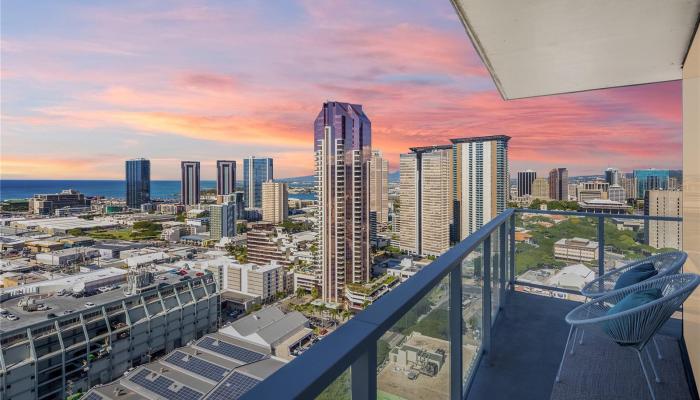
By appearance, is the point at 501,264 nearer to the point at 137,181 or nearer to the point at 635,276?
the point at 635,276

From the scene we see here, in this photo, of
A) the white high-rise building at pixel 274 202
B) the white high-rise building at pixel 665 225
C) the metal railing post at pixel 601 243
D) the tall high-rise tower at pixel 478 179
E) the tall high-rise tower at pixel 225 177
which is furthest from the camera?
the tall high-rise tower at pixel 225 177

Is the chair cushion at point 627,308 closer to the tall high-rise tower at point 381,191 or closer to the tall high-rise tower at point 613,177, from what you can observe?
the tall high-rise tower at point 613,177

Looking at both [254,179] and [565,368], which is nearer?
[565,368]

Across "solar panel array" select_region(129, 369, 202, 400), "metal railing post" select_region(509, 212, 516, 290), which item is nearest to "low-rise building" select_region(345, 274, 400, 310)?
"solar panel array" select_region(129, 369, 202, 400)

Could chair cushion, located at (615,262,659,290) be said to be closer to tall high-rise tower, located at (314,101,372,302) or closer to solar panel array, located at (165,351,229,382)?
solar panel array, located at (165,351,229,382)

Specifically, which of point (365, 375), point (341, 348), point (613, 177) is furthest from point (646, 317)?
point (613, 177)

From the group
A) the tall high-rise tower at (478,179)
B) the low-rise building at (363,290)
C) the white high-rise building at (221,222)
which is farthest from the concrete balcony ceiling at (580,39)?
the white high-rise building at (221,222)

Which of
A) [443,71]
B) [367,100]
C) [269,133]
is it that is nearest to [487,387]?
[443,71]
